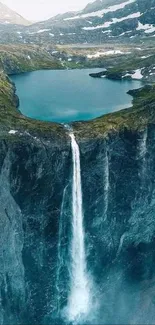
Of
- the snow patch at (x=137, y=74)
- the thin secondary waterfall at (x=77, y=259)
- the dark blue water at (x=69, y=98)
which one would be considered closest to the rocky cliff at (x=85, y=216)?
the thin secondary waterfall at (x=77, y=259)

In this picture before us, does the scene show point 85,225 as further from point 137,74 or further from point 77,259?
point 137,74

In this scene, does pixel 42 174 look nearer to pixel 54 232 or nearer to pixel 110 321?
pixel 54 232

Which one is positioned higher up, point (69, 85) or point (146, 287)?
point (69, 85)

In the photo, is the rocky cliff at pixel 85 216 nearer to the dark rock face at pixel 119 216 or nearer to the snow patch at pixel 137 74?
the dark rock face at pixel 119 216

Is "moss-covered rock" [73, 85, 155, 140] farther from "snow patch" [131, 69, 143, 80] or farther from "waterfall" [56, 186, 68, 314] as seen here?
"snow patch" [131, 69, 143, 80]

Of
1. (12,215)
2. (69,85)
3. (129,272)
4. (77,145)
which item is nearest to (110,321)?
(129,272)

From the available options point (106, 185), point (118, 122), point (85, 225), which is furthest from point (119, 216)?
point (118, 122)

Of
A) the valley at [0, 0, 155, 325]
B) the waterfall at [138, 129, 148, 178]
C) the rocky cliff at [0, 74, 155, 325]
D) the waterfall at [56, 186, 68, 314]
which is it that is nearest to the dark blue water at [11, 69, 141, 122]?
the valley at [0, 0, 155, 325]
